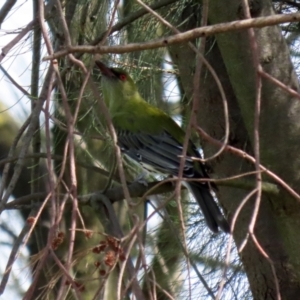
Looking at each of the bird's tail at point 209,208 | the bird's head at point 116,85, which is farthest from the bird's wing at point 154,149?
the bird's tail at point 209,208

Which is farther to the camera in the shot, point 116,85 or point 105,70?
point 116,85

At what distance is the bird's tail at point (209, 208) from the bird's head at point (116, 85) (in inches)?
30.2

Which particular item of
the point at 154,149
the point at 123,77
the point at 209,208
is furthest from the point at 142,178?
the point at 123,77

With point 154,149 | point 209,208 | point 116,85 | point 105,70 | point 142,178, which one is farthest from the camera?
point 116,85

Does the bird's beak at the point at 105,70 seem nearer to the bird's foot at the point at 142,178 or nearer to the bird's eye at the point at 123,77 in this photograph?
the bird's eye at the point at 123,77

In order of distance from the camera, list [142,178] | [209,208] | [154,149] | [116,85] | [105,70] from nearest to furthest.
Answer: [209,208]
[142,178]
[105,70]
[154,149]
[116,85]

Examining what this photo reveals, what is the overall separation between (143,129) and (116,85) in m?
0.27

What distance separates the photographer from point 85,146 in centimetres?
398

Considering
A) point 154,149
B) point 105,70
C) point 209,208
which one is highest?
point 105,70

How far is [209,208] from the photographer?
3018 millimetres

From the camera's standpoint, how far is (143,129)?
3.87 meters

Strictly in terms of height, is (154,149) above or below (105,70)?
below

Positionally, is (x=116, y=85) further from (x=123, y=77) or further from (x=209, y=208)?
(x=209, y=208)

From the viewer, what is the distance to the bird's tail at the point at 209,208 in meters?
2.89
